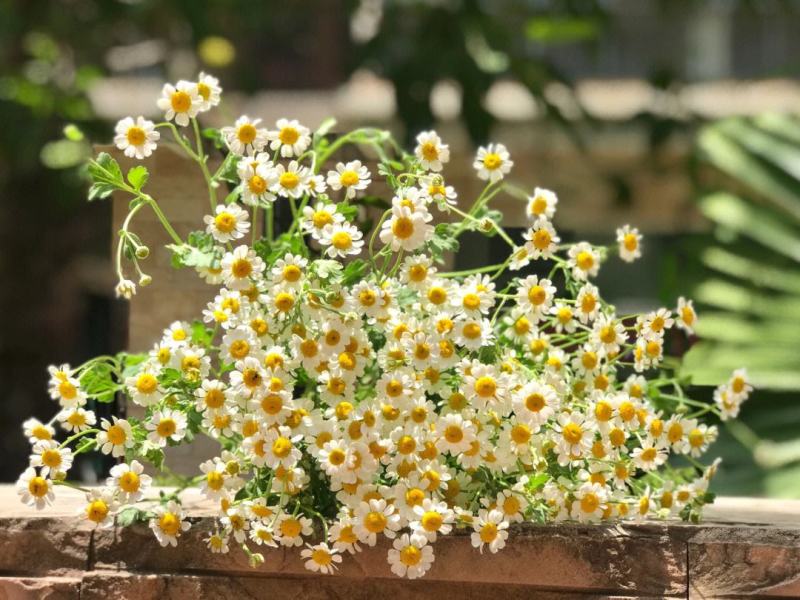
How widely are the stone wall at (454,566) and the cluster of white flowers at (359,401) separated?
1.0 inches

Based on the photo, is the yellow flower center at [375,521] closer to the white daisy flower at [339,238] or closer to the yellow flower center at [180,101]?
the white daisy flower at [339,238]

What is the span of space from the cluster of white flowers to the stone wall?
0.02 m

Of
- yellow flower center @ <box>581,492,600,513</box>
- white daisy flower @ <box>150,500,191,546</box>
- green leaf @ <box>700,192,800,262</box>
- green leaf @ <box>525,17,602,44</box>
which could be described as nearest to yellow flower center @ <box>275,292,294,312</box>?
white daisy flower @ <box>150,500,191,546</box>

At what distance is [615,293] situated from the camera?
1.60 meters

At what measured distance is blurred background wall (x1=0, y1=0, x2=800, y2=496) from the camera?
6.48 feet

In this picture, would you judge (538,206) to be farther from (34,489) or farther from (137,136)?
(34,489)

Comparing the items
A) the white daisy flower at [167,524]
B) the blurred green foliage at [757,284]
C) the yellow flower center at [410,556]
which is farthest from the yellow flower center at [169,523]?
the blurred green foliage at [757,284]

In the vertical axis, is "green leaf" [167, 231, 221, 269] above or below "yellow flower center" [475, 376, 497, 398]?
above

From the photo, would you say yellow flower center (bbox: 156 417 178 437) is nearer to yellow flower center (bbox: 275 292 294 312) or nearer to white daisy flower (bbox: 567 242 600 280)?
yellow flower center (bbox: 275 292 294 312)

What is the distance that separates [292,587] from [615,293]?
2.29 feet

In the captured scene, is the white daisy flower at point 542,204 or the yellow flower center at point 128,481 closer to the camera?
the yellow flower center at point 128,481

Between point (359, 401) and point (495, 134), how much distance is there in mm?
2384

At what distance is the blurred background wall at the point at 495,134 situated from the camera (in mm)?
1977

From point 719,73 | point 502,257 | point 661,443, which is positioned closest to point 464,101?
point 502,257
